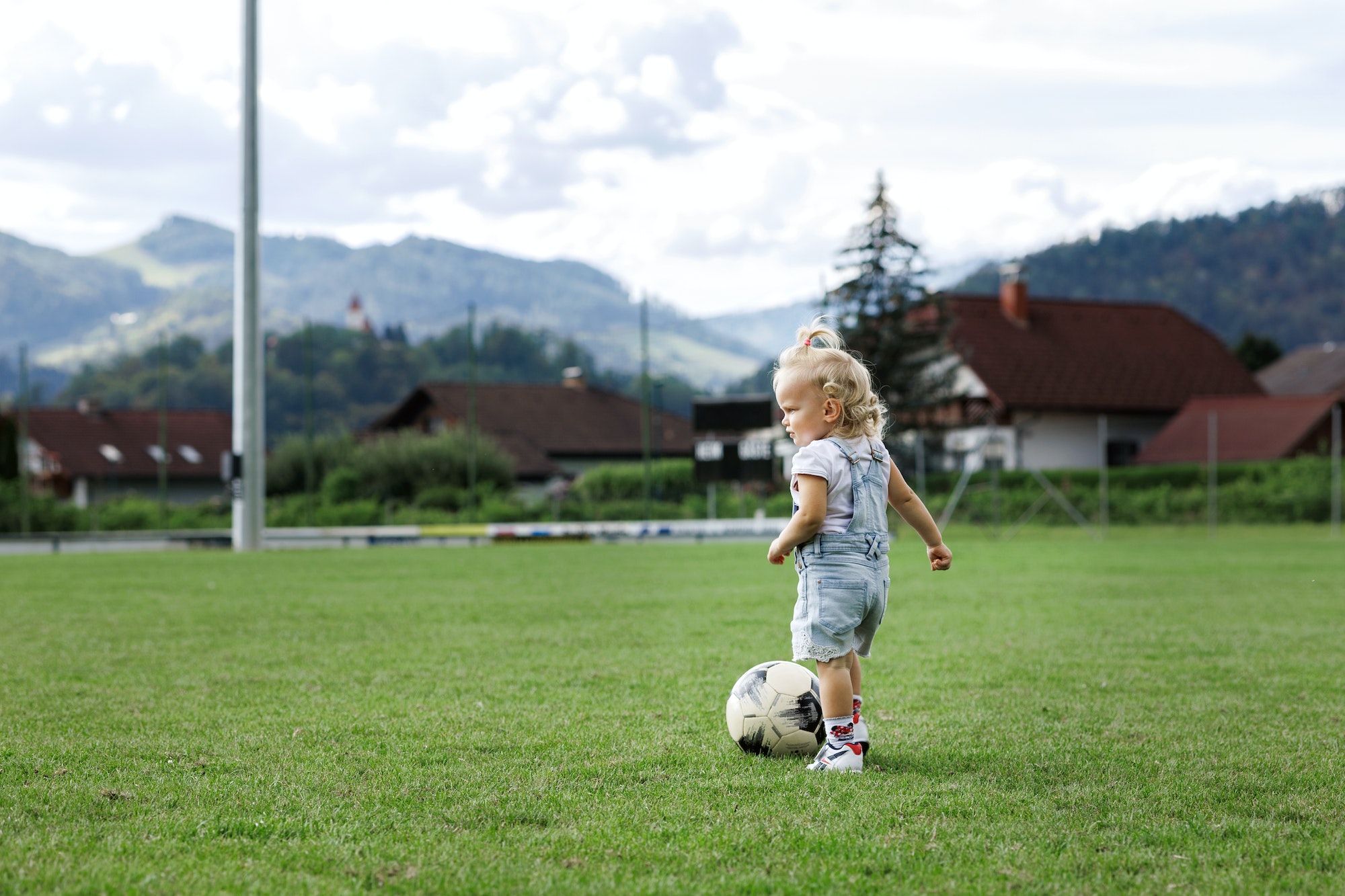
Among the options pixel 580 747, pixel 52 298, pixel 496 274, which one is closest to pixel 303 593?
pixel 580 747

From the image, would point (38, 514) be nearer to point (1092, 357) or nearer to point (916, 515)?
point (916, 515)

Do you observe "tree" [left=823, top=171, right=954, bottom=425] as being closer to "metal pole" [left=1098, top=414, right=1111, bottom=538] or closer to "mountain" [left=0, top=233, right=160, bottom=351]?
"metal pole" [left=1098, top=414, right=1111, bottom=538]

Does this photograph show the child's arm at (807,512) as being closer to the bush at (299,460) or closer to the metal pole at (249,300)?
the metal pole at (249,300)

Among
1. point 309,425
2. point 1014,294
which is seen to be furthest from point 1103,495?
point 1014,294

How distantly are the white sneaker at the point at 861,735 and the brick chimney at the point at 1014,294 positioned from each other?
4258 cm

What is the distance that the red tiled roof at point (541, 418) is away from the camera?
4847 cm

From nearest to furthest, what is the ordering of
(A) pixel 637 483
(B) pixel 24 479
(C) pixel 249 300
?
(C) pixel 249 300, (B) pixel 24 479, (A) pixel 637 483

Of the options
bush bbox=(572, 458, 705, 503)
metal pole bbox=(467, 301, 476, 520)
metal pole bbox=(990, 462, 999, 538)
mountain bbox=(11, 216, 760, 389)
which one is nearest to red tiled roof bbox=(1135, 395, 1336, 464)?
metal pole bbox=(990, 462, 999, 538)

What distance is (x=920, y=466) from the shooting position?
28.5 meters

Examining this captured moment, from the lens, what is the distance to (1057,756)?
4.72 m

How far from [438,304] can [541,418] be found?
2682 inches

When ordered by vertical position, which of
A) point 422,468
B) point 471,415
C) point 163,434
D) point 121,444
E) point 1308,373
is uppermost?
point 1308,373

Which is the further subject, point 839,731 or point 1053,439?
point 1053,439

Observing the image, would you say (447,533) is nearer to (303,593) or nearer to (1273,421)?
(303,593)
